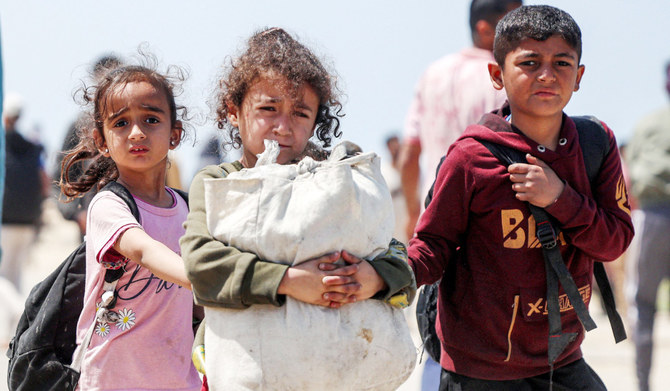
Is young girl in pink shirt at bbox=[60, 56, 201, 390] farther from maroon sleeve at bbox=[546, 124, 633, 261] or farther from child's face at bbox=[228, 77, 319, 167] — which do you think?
maroon sleeve at bbox=[546, 124, 633, 261]

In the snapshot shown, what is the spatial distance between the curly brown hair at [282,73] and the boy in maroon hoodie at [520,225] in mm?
449

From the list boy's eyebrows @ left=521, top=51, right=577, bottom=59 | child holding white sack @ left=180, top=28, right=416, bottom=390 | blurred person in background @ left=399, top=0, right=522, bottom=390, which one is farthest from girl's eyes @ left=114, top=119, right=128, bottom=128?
blurred person in background @ left=399, top=0, right=522, bottom=390

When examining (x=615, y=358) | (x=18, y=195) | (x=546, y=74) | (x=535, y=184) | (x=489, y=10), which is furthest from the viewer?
(x=18, y=195)

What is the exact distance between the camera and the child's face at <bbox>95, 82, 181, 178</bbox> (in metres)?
3.16

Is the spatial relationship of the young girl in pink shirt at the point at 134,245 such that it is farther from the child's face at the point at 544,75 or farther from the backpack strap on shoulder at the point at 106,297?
the child's face at the point at 544,75

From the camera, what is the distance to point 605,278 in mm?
3354

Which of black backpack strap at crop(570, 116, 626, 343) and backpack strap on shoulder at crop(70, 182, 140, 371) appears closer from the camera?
backpack strap on shoulder at crop(70, 182, 140, 371)

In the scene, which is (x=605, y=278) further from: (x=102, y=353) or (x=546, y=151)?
(x=102, y=353)

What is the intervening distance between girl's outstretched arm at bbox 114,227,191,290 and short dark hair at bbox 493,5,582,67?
1381 mm

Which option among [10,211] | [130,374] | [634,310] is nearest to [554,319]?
[130,374]

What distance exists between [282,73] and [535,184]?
0.90m

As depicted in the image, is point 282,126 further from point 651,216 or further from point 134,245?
point 651,216

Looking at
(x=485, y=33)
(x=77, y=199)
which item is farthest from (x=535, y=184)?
(x=77, y=199)

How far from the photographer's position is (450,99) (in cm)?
488
